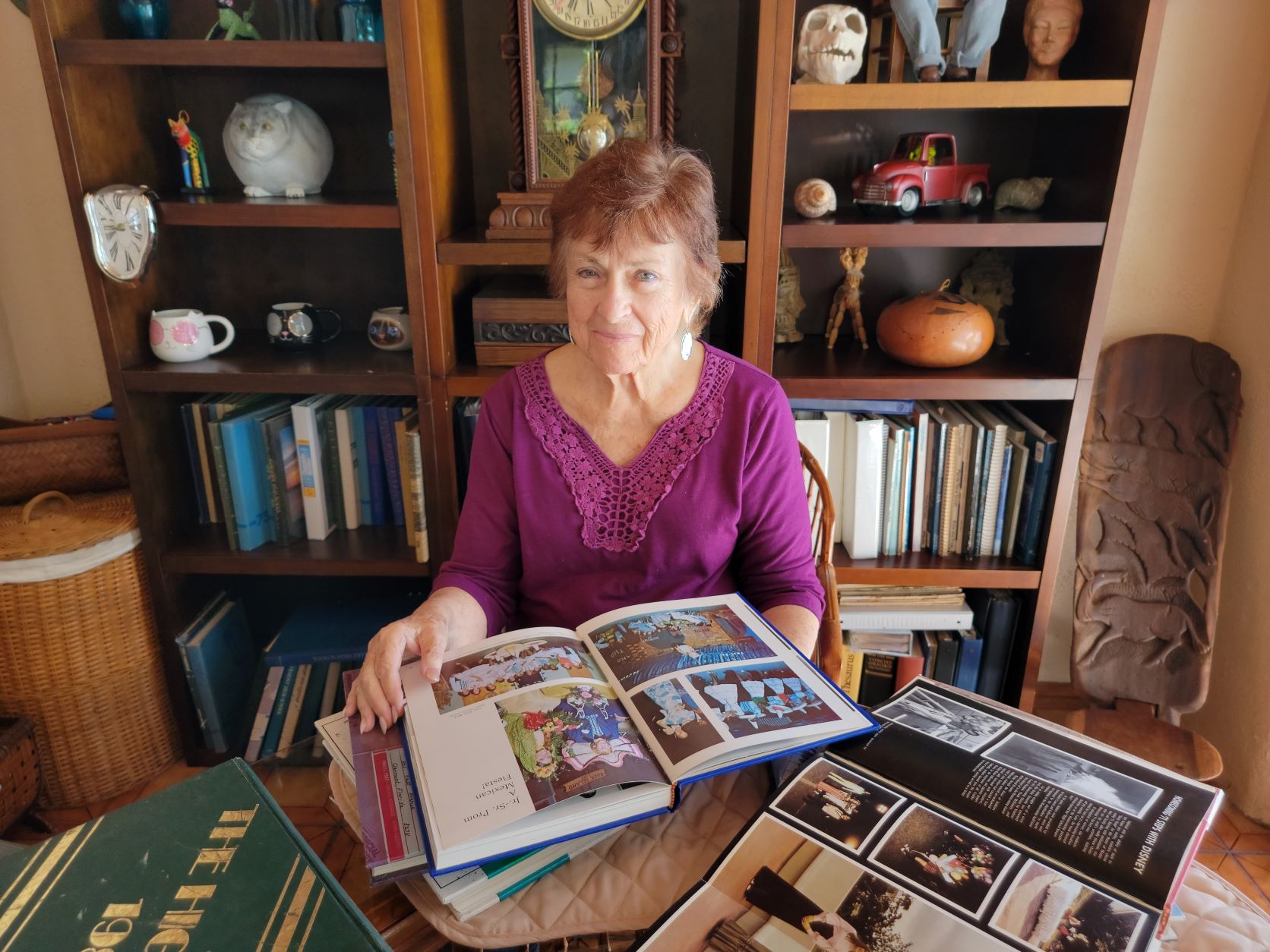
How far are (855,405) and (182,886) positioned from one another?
4.53ft

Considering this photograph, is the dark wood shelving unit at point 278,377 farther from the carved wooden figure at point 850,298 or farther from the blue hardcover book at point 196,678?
the carved wooden figure at point 850,298

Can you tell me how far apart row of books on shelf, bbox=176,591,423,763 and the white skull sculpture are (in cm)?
144

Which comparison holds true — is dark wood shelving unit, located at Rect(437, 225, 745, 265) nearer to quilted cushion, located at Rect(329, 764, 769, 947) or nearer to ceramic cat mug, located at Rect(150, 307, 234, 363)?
ceramic cat mug, located at Rect(150, 307, 234, 363)

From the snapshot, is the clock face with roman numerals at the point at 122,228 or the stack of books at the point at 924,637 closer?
the clock face with roman numerals at the point at 122,228

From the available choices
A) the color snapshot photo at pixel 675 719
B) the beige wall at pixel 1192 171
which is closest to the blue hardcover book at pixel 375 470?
the color snapshot photo at pixel 675 719

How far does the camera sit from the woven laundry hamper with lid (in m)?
1.65

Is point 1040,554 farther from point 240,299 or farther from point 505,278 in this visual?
point 240,299

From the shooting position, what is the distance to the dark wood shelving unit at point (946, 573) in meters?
1.71

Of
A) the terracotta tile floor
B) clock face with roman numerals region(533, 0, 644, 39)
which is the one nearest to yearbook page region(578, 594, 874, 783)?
the terracotta tile floor

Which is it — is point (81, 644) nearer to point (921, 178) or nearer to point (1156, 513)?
point (921, 178)

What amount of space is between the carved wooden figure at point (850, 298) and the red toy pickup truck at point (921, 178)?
0.13 metres

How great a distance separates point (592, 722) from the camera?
843mm

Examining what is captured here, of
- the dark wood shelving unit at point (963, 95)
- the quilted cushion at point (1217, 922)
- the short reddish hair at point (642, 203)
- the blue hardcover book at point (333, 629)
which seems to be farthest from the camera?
the blue hardcover book at point (333, 629)

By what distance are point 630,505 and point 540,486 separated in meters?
0.14
